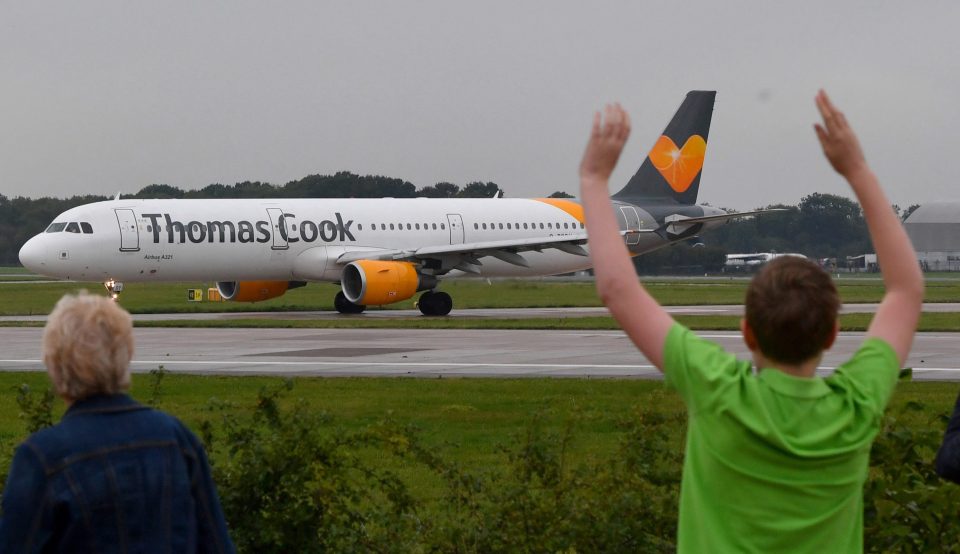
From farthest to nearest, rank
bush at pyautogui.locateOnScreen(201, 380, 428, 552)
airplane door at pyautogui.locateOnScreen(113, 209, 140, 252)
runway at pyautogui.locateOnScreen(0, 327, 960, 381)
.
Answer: airplane door at pyautogui.locateOnScreen(113, 209, 140, 252)
runway at pyautogui.locateOnScreen(0, 327, 960, 381)
bush at pyautogui.locateOnScreen(201, 380, 428, 552)

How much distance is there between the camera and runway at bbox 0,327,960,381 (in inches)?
739

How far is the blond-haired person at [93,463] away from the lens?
11.9ft

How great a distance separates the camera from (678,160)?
4256 centimetres

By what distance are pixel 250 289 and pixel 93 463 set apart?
33.2 metres

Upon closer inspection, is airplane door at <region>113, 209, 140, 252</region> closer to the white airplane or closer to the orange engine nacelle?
the white airplane

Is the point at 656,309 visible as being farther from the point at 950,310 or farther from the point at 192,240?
the point at 950,310

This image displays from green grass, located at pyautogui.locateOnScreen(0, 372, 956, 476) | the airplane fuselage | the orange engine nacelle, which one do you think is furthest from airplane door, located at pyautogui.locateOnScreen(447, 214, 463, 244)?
green grass, located at pyautogui.locateOnScreen(0, 372, 956, 476)

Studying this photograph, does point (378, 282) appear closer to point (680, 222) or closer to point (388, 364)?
point (388, 364)

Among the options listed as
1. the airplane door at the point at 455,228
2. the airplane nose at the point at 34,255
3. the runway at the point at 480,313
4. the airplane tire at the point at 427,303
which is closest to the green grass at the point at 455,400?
the airplane nose at the point at 34,255

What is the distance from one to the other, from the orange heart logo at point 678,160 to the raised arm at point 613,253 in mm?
39040

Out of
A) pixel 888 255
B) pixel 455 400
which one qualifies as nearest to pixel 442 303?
pixel 455 400

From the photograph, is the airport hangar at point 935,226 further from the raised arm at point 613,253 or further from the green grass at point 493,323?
the raised arm at point 613,253

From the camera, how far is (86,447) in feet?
12.1

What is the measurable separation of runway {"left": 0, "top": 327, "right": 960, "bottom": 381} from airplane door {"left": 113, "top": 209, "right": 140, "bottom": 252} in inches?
159
